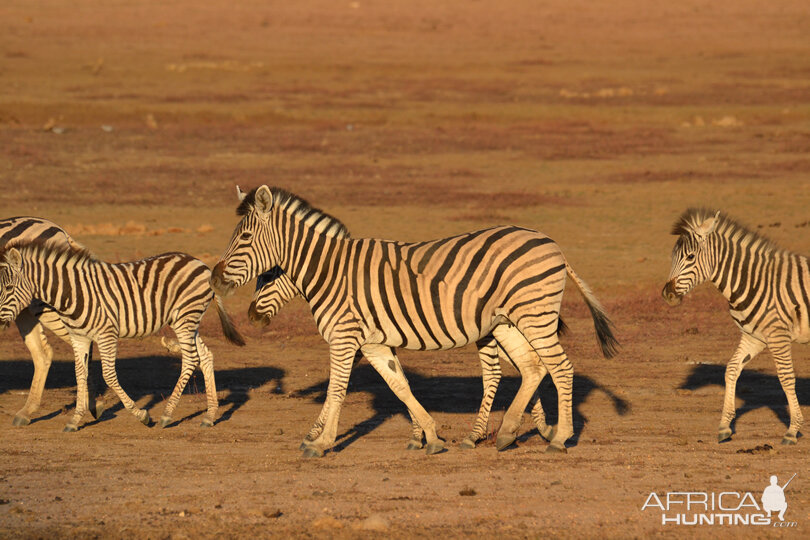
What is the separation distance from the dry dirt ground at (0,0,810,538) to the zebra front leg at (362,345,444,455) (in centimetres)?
30

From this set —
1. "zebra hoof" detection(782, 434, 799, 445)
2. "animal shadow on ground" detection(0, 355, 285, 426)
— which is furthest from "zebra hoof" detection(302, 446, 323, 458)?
"zebra hoof" detection(782, 434, 799, 445)

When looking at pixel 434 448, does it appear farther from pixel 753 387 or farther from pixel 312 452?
pixel 753 387

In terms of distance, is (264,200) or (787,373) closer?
(264,200)

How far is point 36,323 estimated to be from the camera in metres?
12.2

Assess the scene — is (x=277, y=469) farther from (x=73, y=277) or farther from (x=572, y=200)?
(x=572, y=200)

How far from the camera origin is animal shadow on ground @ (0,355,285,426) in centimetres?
1258

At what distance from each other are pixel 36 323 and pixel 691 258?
6.88 meters

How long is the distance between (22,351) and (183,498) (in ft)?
24.0

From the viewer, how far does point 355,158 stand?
113 feet

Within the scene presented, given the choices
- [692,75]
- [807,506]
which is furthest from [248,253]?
[692,75]

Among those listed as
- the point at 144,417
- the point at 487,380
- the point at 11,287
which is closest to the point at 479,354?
the point at 487,380

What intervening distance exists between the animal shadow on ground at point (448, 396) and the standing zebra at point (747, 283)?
1671 millimetres

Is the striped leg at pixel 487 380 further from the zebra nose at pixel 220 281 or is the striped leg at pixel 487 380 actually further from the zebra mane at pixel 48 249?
the zebra mane at pixel 48 249

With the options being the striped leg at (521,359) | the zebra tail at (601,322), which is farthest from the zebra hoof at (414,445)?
the zebra tail at (601,322)
